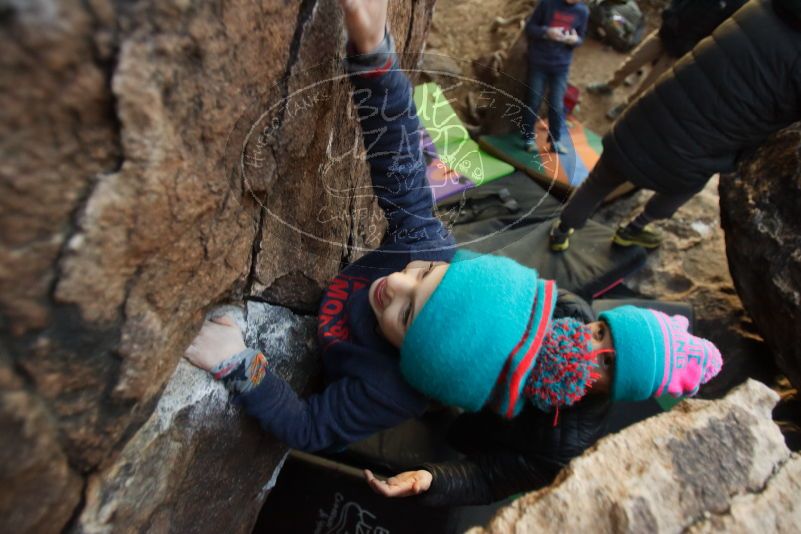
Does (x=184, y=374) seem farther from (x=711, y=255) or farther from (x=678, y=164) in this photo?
(x=711, y=255)

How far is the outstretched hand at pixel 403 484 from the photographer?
1097mm

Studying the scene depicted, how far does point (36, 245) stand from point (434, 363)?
2.25 ft

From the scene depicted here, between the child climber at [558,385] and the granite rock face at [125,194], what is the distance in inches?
17.3

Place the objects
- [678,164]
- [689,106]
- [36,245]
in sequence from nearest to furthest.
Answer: [36,245], [689,106], [678,164]

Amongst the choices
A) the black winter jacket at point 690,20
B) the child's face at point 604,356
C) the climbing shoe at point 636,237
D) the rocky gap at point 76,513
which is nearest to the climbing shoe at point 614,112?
the black winter jacket at point 690,20

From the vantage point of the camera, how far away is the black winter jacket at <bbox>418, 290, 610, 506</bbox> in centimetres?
120

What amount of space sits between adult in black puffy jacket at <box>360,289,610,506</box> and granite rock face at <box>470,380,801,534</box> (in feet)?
1.13

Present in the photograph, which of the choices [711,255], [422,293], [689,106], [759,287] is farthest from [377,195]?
[711,255]

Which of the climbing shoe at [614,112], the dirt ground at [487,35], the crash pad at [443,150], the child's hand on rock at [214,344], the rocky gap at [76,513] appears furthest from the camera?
the dirt ground at [487,35]

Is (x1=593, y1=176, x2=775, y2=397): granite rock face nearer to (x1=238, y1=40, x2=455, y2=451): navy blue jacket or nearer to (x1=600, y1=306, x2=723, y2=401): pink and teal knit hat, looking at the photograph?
(x1=600, y1=306, x2=723, y2=401): pink and teal knit hat

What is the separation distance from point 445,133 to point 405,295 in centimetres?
37

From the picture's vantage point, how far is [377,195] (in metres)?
1.10

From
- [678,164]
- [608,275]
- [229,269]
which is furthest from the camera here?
[608,275]

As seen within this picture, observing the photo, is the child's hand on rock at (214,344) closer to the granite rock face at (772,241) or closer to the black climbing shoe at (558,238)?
the black climbing shoe at (558,238)
